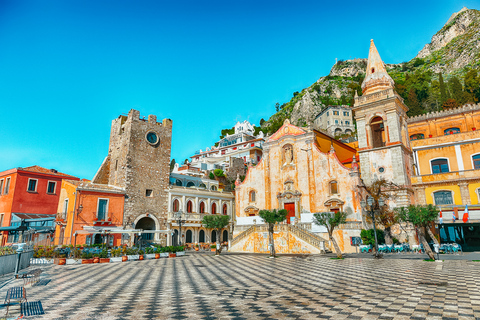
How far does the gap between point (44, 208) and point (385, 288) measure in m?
39.1

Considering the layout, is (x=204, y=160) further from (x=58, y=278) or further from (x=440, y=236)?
(x=58, y=278)

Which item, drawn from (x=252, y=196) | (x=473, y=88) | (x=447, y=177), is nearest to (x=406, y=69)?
(x=473, y=88)

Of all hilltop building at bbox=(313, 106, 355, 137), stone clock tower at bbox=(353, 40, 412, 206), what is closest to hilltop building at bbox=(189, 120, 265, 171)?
hilltop building at bbox=(313, 106, 355, 137)

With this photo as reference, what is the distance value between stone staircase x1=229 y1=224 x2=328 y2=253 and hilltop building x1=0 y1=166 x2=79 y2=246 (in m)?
20.8

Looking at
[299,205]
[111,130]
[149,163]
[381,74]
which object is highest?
[381,74]

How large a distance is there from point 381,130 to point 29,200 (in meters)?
42.2

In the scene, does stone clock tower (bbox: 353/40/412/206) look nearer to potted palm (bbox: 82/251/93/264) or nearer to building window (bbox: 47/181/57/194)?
potted palm (bbox: 82/251/93/264)

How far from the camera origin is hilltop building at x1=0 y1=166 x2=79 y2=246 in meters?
33.8

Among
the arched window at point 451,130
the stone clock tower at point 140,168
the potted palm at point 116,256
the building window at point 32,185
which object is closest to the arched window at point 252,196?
the stone clock tower at point 140,168

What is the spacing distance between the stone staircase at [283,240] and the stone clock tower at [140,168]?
473 inches

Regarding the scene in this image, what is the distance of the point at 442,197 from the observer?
2989 cm

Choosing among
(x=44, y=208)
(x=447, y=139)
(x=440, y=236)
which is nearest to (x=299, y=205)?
(x=440, y=236)

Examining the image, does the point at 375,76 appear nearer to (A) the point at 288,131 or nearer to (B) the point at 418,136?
(A) the point at 288,131

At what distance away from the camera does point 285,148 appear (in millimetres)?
36812
